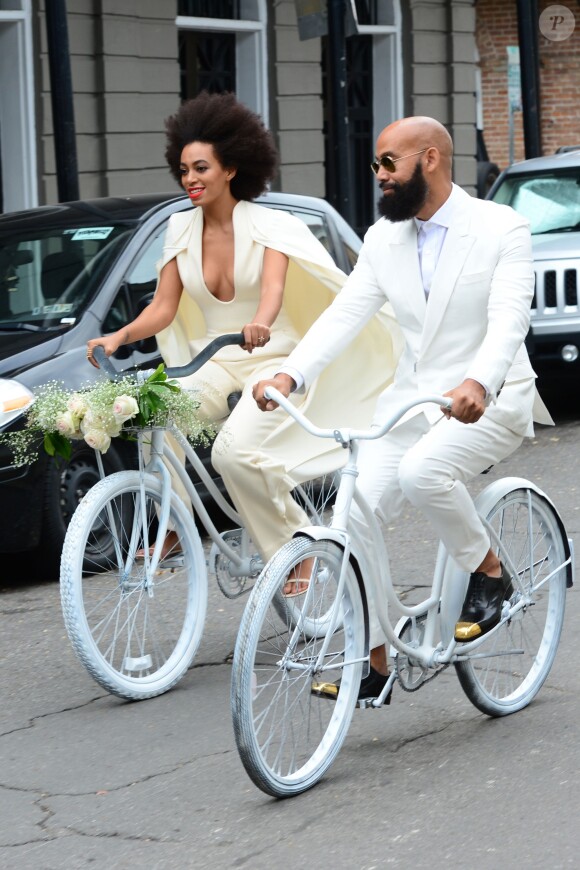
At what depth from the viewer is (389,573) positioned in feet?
14.5

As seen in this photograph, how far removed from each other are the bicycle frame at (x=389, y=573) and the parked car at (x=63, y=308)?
2540mm

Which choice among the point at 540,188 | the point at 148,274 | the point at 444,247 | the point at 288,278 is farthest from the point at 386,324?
the point at 540,188

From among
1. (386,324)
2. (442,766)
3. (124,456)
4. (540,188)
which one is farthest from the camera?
(540,188)

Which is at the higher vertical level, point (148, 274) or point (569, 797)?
point (148, 274)

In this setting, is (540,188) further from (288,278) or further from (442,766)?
(442,766)

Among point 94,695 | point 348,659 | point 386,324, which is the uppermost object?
point 386,324

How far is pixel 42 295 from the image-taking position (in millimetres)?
7418

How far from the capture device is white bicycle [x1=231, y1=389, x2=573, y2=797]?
3.96 metres

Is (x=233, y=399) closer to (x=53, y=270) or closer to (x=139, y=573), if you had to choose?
(x=139, y=573)

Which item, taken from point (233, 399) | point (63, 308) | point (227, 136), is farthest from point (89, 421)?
point (63, 308)

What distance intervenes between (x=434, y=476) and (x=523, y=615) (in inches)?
29.7

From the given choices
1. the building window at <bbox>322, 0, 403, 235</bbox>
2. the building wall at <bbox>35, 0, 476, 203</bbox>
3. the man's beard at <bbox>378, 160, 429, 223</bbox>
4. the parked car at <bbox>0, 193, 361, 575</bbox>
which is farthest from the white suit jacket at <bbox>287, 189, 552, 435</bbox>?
the building window at <bbox>322, 0, 403, 235</bbox>

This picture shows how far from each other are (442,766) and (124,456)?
10.8 feet

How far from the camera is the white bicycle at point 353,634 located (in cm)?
396
